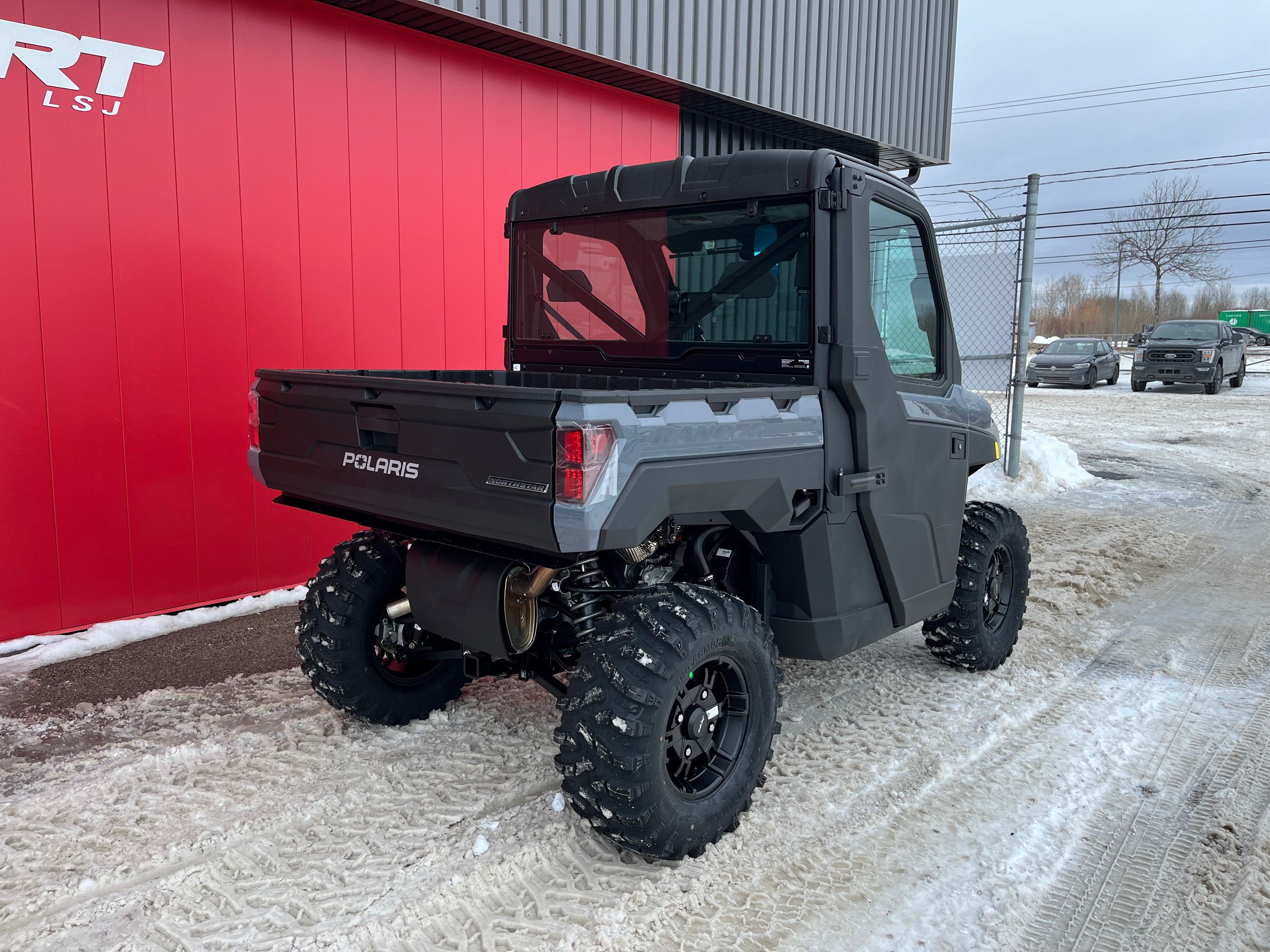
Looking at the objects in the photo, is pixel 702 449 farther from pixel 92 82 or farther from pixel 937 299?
pixel 92 82

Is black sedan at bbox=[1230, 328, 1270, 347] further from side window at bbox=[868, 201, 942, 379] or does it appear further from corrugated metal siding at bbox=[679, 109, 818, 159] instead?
side window at bbox=[868, 201, 942, 379]

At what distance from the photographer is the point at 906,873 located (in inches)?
113

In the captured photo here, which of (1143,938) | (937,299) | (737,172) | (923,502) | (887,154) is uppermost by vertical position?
(887,154)

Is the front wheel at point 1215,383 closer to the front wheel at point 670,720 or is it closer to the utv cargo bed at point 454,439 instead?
the utv cargo bed at point 454,439

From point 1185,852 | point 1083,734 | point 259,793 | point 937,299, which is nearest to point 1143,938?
point 1185,852

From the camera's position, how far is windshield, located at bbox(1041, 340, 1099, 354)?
78.4 feet

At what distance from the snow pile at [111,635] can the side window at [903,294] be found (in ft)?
13.5

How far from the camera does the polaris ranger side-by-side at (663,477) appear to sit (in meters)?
2.70

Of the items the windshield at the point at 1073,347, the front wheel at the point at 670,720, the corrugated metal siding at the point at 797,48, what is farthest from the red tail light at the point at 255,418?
the windshield at the point at 1073,347

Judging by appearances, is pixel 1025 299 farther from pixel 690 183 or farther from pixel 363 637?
pixel 363 637

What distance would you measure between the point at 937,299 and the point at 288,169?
4078 millimetres

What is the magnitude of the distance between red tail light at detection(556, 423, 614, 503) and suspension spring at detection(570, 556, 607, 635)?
668 mm

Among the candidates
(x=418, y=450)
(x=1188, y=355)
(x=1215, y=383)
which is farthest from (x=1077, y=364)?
(x=418, y=450)

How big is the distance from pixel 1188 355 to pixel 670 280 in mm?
21683
